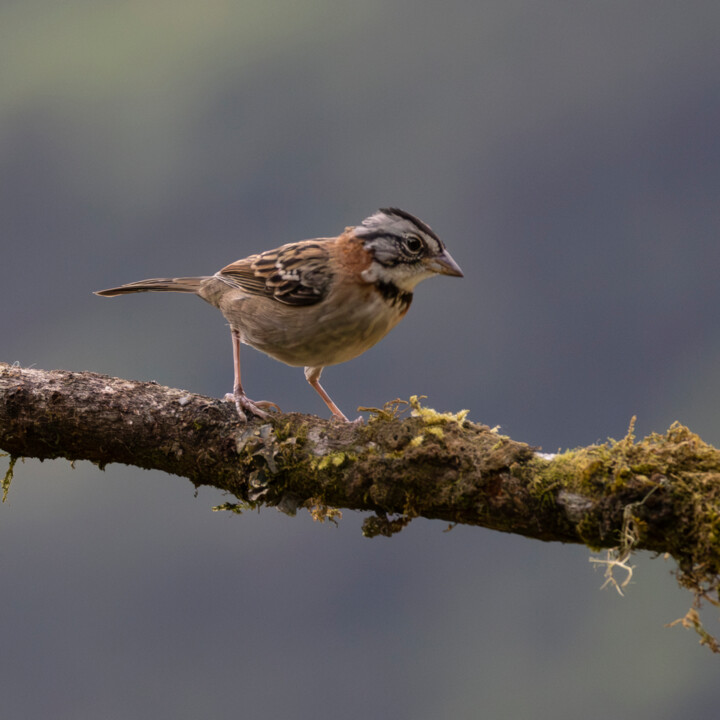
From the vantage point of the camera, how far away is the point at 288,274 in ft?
18.4

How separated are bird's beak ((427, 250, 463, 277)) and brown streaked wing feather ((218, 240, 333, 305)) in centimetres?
68

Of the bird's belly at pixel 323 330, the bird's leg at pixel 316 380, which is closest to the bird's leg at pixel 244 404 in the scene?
the bird's belly at pixel 323 330

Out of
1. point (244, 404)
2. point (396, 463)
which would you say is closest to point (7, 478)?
point (244, 404)

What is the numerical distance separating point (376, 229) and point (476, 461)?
1.93m

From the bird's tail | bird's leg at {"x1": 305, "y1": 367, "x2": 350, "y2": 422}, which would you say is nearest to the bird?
bird's leg at {"x1": 305, "y1": 367, "x2": 350, "y2": 422}

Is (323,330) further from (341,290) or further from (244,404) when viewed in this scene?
(244,404)

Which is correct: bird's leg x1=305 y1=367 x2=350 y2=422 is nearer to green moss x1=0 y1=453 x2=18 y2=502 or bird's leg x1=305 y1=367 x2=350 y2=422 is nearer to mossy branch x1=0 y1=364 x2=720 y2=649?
mossy branch x1=0 y1=364 x2=720 y2=649

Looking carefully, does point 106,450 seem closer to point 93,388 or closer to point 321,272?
point 93,388

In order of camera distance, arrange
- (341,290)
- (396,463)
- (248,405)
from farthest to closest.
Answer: (341,290) → (248,405) → (396,463)

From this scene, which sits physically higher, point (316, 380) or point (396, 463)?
point (316, 380)

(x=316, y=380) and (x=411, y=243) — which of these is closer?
(x=411, y=243)

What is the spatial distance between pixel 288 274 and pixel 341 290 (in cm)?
45

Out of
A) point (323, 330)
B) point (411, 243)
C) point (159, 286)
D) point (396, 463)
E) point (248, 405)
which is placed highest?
point (159, 286)

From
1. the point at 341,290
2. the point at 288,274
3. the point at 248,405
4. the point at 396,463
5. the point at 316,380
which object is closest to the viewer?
the point at 396,463
